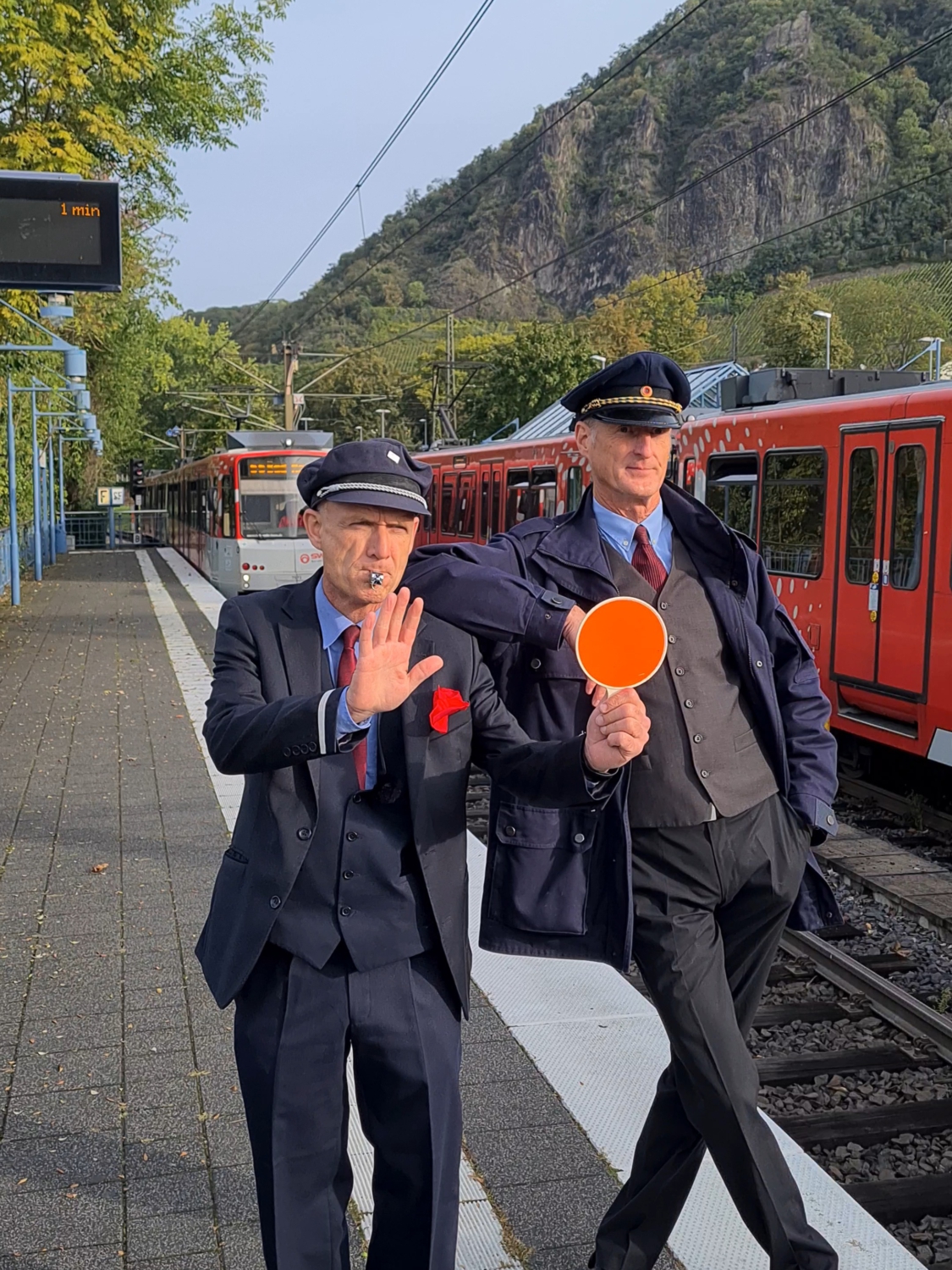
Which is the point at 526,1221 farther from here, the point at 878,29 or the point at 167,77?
the point at 878,29

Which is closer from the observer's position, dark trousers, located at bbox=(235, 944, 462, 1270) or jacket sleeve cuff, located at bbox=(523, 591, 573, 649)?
dark trousers, located at bbox=(235, 944, 462, 1270)

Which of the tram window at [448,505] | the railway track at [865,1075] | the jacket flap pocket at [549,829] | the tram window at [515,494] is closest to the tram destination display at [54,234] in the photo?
the railway track at [865,1075]

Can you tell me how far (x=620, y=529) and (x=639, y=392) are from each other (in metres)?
0.32

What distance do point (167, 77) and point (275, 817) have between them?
76.5 feet

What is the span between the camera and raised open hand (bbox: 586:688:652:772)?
261 cm

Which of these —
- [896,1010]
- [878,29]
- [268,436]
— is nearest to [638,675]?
[896,1010]

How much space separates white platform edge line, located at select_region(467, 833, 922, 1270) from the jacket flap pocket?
118cm

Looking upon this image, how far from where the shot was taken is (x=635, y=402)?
324 cm

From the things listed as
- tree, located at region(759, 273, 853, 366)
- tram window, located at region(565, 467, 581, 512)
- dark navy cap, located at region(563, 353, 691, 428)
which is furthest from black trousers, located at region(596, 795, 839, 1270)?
tree, located at region(759, 273, 853, 366)

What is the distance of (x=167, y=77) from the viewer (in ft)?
77.1

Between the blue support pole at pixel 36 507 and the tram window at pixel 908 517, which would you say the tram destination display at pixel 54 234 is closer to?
the tram window at pixel 908 517

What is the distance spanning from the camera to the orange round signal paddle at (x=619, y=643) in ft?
8.63

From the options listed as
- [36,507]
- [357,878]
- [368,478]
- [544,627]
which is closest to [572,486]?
[544,627]

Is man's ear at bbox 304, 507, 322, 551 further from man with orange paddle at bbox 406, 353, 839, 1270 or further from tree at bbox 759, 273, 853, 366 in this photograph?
tree at bbox 759, 273, 853, 366
